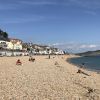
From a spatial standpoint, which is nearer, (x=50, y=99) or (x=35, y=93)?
(x=50, y=99)

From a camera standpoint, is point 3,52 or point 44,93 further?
point 3,52

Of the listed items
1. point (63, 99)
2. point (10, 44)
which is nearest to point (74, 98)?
point (63, 99)

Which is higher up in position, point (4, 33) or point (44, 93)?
point (4, 33)

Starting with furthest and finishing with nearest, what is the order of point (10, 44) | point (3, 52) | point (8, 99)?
point (10, 44) → point (3, 52) → point (8, 99)

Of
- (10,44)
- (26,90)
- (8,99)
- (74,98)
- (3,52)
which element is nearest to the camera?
(8,99)

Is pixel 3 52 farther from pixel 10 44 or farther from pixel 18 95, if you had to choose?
pixel 18 95

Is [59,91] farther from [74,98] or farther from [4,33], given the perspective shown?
[4,33]

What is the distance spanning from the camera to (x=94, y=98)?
1695cm

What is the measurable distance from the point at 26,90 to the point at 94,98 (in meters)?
4.43

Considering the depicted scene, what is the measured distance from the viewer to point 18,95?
1683 centimetres

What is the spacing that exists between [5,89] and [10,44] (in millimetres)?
155297

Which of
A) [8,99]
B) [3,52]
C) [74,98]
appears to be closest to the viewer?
[8,99]

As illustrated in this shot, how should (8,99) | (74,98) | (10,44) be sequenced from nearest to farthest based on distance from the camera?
(8,99) < (74,98) < (10,44)

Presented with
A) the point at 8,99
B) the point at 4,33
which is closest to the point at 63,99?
the point at 8,99
